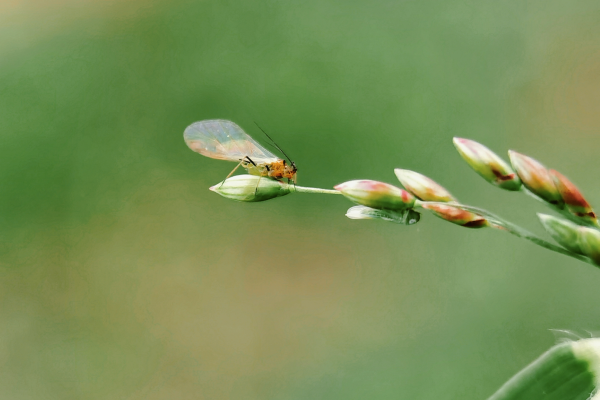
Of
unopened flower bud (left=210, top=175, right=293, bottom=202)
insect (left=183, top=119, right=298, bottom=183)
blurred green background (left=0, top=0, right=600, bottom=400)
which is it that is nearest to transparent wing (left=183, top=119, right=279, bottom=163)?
insect (left=183, top=119, right=298, bottom=183)

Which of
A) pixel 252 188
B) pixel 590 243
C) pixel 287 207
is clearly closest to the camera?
pixel 590 243

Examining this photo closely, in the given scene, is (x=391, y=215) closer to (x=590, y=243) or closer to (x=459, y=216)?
(x=459, y=216)

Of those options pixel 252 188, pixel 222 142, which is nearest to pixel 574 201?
pixel 252 188

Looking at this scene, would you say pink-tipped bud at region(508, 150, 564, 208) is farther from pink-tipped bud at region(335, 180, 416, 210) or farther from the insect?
the insect

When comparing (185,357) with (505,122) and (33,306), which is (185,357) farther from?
(505,122)

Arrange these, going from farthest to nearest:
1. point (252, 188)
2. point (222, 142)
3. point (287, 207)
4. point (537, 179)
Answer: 1. point (287, 207)
2. point (222, 142)
3. point (252, 188)
4. point (537, 179)

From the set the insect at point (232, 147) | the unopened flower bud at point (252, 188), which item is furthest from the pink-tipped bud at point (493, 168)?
the insect at point (232, 147)
